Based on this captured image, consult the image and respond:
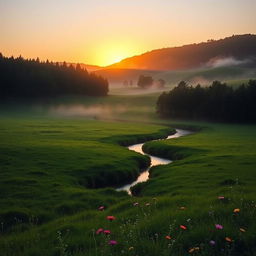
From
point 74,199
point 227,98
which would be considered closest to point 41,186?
point 74,199

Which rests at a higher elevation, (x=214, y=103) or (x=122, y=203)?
(x=214, y=103)

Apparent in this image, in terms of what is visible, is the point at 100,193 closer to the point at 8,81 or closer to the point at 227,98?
the point at 227,98

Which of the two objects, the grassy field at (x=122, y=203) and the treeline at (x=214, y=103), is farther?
the treeline at (x=214, y=103)

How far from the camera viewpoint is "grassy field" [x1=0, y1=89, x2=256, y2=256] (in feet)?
32.2

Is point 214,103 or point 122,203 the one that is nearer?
point 122,203

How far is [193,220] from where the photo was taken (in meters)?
11.3

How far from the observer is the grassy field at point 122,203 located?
387 inches

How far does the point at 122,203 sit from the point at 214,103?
380 ft

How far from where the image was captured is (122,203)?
1761cm

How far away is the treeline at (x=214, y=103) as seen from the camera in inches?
4656

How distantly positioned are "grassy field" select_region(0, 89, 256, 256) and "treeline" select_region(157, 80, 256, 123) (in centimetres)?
6586

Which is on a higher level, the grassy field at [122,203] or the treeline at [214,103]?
the treeline at [214,103]

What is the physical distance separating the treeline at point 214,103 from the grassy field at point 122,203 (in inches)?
2593

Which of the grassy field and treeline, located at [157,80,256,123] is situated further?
treeline, located at [157,80,256,123]
